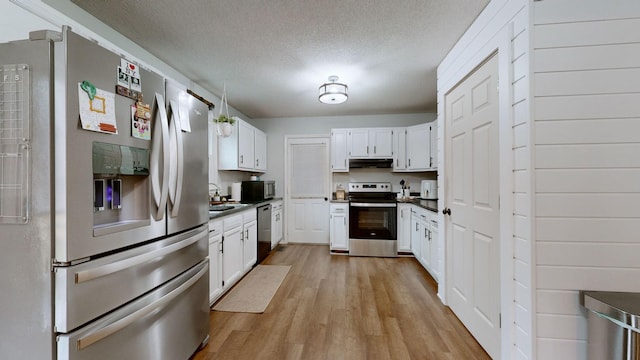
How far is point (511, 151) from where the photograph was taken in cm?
153

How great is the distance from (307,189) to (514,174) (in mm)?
3790

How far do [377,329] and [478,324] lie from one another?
2.55ft

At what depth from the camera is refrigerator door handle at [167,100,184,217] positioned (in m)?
1.47

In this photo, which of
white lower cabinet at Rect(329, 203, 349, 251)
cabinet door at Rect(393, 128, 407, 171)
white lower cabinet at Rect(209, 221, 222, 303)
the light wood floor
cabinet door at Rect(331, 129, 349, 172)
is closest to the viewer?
the light wood floor

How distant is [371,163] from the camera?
4.52 m

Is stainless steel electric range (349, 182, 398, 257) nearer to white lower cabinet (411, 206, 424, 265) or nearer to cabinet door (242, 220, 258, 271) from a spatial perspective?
white lower cabinet (411, 206, 424, 265)

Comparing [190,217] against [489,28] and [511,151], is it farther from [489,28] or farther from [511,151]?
[489,28]

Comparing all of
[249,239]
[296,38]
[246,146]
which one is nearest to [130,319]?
[249,239]

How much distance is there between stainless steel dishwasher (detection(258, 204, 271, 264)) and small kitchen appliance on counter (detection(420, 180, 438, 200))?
8.89 ft

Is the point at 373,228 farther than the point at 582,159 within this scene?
Yes

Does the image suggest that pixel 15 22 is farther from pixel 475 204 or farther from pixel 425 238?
pixel 425 238

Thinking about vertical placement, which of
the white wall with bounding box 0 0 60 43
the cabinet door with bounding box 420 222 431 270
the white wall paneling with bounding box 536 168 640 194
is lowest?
the cabinet door with bounding box 420 222 431 270

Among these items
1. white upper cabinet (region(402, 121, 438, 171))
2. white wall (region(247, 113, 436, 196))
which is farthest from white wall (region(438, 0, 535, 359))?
white wall (region(247, 113, 436, 196))

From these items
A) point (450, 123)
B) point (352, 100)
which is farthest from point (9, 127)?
point (352, 100)
